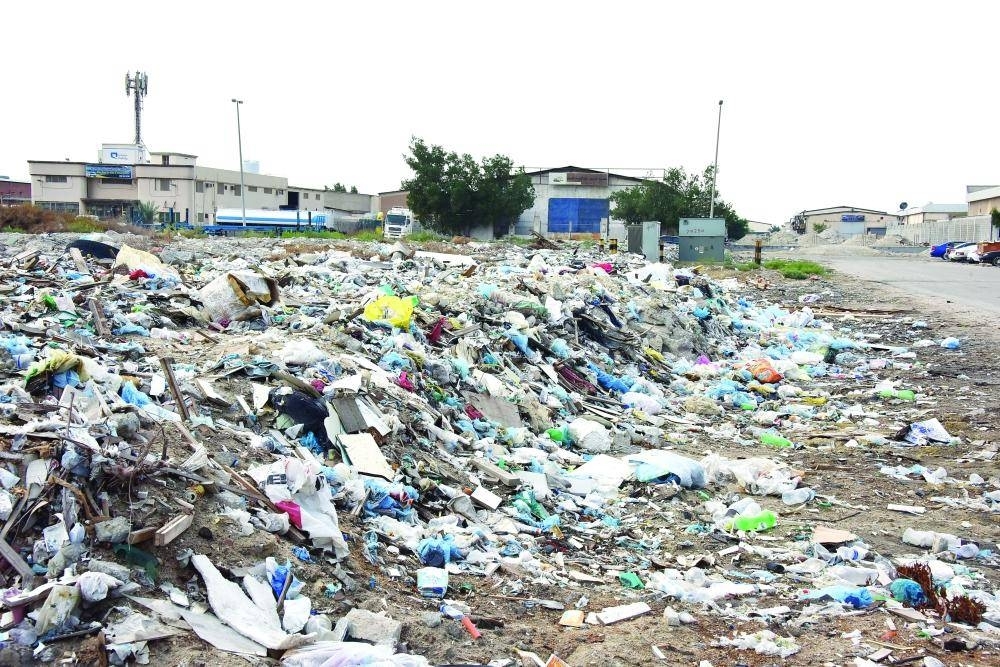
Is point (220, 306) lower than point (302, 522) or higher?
higher

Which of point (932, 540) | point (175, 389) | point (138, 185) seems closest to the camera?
point (932, 540)

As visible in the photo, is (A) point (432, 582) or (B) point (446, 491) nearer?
(A) point (432, 582)

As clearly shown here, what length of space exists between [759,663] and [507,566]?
1.49 metres

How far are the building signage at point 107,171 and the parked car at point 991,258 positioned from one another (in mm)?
48653

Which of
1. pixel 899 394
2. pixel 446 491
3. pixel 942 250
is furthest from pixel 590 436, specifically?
pixel 942 250

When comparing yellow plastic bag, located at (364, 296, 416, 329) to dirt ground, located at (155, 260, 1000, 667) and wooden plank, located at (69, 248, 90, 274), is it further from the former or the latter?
wooden plank, located at (69, 248, 90, 274)

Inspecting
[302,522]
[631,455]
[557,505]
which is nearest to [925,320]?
[631,455]

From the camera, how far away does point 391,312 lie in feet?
28.3

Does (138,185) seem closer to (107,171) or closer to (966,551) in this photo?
(107,171)

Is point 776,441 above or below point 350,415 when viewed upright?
below

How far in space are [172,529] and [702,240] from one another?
24.4 metres

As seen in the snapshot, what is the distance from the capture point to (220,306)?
880 cm

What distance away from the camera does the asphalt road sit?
1727cm

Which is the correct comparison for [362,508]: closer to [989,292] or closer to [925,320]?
[925,320]
